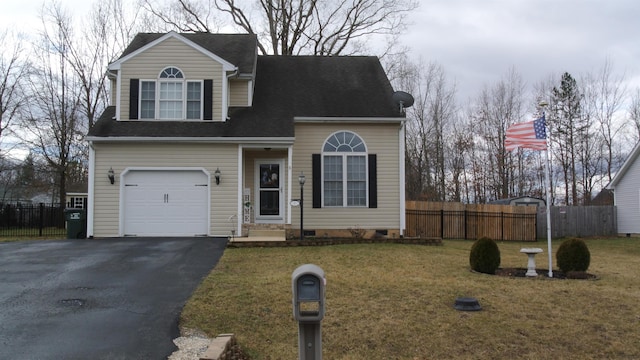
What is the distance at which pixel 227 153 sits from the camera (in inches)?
591

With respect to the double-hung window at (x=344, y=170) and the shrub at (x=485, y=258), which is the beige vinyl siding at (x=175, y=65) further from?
the shrub at (x=485, y=258)

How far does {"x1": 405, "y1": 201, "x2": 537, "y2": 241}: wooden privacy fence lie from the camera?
2133cm

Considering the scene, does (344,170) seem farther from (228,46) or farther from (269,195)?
(228,46)

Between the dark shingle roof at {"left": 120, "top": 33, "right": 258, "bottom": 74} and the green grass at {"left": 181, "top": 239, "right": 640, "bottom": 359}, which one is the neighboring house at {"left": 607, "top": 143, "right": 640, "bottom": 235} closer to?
the green grass at {"left": 181, "top": 239, "right": 640, "bottom": 359}

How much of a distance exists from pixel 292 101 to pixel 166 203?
546cm

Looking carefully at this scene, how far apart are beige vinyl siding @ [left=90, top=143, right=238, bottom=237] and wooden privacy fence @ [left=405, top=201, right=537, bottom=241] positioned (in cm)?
978

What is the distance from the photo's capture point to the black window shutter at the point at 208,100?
51.0 ft

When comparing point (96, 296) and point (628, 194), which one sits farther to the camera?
Result: point (628, 194)

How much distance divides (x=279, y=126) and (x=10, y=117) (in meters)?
19.8

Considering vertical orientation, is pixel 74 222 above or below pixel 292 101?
below

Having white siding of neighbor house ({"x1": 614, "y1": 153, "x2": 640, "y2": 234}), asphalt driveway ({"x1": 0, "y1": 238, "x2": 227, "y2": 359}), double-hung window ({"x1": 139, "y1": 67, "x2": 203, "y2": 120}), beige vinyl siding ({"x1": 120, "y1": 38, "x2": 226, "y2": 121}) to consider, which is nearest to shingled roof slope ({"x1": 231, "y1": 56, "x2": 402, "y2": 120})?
beige vinyl siding ({"x1": 120, "y1": 38, "x2": 226, "y2": 121})

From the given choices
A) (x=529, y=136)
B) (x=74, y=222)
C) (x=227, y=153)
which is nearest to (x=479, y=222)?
(x=529, y=136)

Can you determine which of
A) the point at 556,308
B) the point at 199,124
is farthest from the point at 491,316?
the point at 199,124

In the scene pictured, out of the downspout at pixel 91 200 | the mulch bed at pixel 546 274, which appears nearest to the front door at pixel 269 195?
the downspout at pixel 91 200
